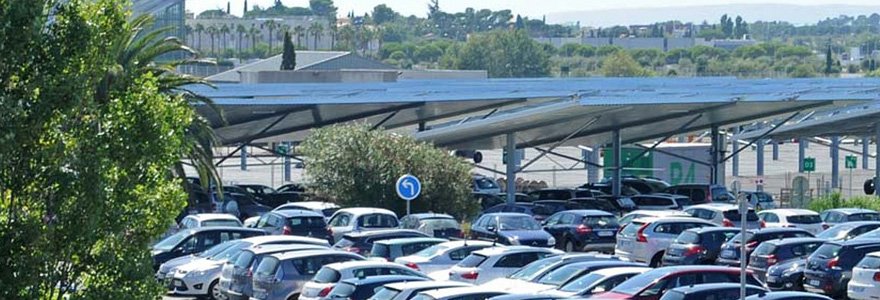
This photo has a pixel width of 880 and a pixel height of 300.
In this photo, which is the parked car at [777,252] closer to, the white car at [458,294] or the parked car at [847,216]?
the white car at [458,294]

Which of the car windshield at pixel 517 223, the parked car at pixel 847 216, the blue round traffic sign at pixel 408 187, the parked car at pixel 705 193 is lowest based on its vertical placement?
the parked car at pixel 705 193

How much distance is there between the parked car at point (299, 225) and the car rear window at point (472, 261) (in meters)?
7.43

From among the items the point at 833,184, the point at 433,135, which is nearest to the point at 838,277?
the point at 433,135

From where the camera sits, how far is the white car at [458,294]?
20484 millimetres

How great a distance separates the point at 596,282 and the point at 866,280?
15.0 feet

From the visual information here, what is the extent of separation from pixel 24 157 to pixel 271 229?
23763 mm

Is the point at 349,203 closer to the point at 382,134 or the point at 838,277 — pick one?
the point at 382,134

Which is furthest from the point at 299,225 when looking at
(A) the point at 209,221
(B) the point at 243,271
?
(B) the point at 243,271

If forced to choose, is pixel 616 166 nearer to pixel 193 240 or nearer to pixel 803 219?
Answer: pixel 803 219

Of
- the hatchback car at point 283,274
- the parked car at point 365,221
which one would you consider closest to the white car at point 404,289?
the hatchback car at point 283,274

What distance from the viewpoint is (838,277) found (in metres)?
26.6

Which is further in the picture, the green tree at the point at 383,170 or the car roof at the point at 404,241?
the green tree at the point at 383,170

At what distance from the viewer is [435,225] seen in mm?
34875

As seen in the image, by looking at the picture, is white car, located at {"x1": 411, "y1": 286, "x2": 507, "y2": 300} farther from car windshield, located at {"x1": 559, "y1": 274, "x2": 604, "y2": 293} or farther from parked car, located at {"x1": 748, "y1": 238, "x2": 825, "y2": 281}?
parked car, located at {"x1": 748, "y1": 238, "x2": 825, "y2": 281}
